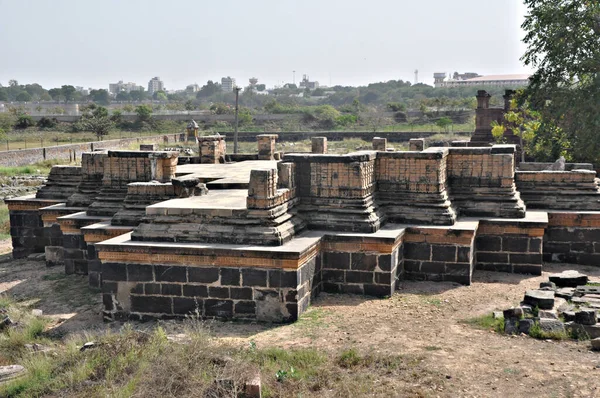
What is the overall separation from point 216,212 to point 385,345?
2752mm

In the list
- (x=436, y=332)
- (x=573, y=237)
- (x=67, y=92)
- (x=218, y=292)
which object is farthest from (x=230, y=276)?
(x=67, y=92)

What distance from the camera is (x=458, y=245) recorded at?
896cm

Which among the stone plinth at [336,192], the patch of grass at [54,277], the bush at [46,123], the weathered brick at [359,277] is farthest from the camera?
the bush at [46,123]

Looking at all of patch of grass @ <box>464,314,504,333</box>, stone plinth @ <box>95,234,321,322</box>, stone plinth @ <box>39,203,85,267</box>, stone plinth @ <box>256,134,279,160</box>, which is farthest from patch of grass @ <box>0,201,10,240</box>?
patch of grass @ <box>464,314,504,333</box>

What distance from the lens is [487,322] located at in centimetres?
723

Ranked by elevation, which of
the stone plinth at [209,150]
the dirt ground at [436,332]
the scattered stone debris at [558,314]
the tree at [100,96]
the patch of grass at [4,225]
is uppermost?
the tree at [100,96]

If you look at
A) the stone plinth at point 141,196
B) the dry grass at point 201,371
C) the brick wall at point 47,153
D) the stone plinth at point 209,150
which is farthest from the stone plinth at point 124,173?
the brick wall at point 47,153

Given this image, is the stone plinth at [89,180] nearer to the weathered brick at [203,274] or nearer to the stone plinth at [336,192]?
the stone plinth at [336,192]

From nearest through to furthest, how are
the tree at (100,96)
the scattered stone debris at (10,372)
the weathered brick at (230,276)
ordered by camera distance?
the scattered stone debris at (10,372)
the weathered brick at (230,276)
the tree at (100,96)

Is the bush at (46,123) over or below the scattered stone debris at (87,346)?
over

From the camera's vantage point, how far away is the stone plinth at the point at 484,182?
9820mm

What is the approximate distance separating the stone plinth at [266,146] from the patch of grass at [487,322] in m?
8.57

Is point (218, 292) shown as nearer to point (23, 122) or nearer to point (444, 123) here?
point (444, 123)

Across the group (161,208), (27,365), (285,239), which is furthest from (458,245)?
(27,365)
